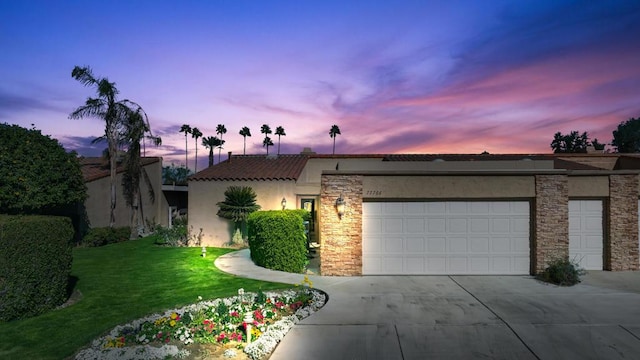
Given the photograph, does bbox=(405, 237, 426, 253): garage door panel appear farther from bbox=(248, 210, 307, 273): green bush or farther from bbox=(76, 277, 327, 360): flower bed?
bbox=(76, 277, 327, 360): flower bed

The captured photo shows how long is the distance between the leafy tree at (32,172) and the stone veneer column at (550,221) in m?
13.5

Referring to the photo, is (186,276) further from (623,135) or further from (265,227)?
(623,135)

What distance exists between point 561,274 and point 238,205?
47.3 ft

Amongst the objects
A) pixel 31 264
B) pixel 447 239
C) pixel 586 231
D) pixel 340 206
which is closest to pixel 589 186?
pixel 586 231

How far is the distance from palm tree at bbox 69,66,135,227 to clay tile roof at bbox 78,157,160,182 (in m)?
0.76

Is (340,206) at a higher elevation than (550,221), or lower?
higher

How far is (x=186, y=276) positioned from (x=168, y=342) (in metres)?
5.60

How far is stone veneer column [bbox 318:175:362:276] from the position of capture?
35.3 ft

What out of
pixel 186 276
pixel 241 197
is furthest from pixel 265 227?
pixel 241 197

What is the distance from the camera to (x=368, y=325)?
259 inches

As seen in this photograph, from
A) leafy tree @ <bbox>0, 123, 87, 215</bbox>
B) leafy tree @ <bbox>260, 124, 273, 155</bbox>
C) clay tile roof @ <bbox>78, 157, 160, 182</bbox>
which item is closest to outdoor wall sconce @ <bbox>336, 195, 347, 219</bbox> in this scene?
leafy tree @ <bbox>0, 123, 87, 215</bbox>

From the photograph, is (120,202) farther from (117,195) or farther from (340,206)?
(340,206)

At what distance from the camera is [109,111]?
20.5 m

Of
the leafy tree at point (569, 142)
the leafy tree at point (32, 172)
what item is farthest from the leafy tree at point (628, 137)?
the leafy tree at point (32, 172)
